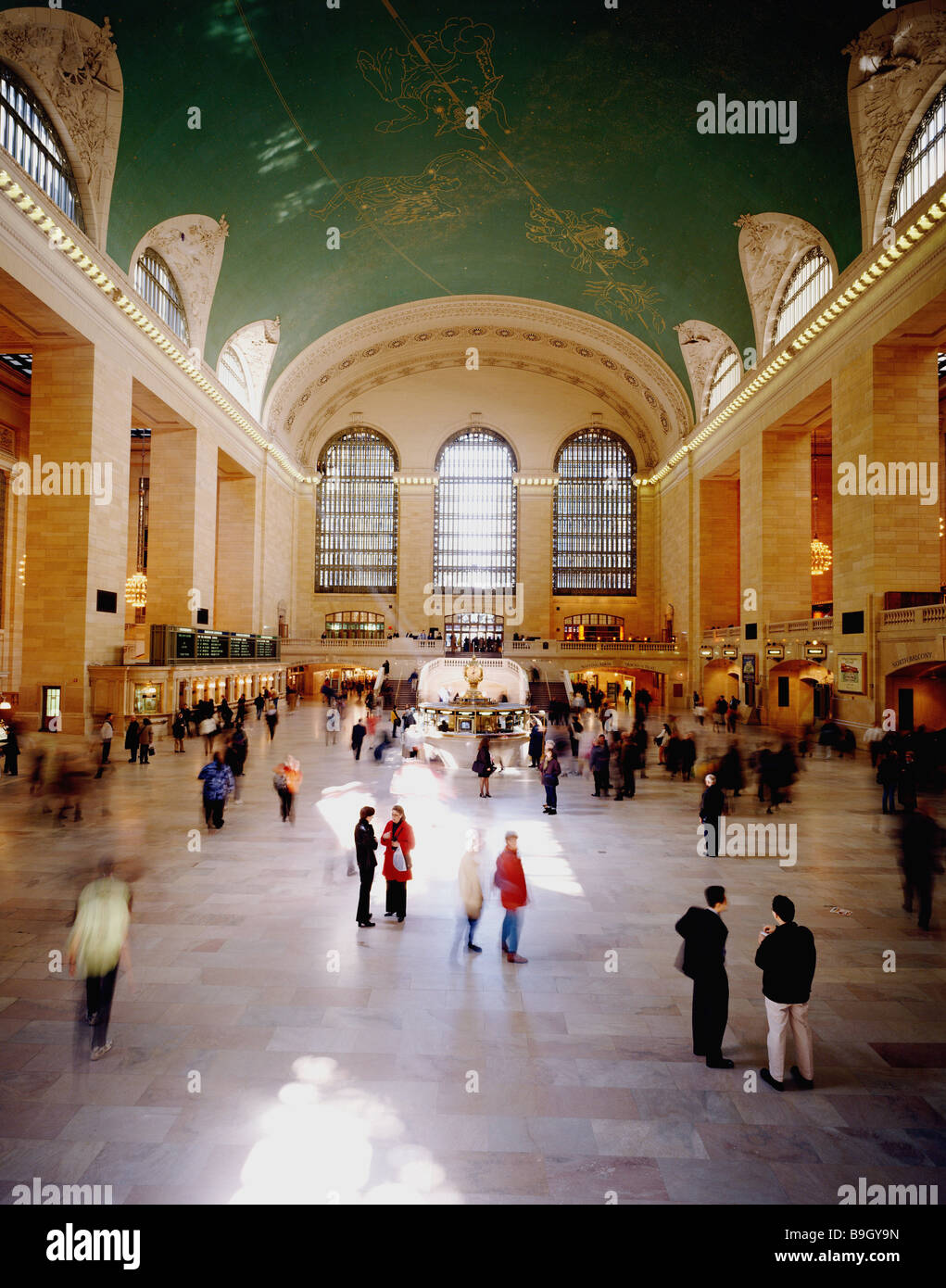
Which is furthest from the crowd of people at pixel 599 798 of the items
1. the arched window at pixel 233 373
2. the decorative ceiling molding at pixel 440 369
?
the decorative ceiling molding at pixel 440 369

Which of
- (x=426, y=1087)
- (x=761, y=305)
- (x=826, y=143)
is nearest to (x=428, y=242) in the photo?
(x=761, y=305)

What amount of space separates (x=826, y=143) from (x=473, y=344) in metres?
20.7

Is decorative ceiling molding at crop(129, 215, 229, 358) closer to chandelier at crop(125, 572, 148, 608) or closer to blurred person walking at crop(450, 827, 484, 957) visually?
chandelier at crop(125, 572, 148, 608)

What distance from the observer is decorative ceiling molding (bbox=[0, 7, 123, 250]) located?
13.5 m

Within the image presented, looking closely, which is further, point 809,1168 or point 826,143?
point 826,143

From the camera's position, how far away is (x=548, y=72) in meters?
18.1

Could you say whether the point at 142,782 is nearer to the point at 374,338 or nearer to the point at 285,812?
the point at 285,812

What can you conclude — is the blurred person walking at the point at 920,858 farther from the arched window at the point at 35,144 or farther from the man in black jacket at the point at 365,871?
the arched window at the point at 35,144

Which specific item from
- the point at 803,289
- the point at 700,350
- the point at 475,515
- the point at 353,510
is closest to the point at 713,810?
the point at 803,289

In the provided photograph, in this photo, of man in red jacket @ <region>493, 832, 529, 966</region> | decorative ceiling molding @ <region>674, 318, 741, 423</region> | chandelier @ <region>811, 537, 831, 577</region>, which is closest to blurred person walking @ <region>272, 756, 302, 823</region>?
man in red jacket @ <region>493, 832, 529, 966</region>

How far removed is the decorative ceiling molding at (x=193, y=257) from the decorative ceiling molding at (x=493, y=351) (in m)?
7.66

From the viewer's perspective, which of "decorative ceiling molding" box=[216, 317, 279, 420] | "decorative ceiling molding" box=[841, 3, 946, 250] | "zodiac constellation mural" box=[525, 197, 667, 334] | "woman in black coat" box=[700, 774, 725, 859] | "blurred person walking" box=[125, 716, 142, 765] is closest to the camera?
"woman in black coat" box=[700, 774, 725, 859]

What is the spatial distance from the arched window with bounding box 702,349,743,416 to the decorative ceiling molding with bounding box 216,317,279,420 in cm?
1742

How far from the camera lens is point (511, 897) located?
5062mm
